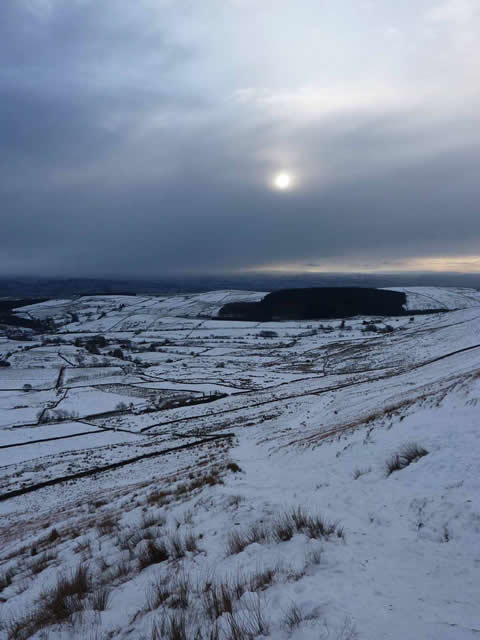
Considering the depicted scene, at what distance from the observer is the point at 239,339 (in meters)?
112

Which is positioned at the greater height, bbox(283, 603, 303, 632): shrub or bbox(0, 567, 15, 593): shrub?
bbox(283, 603, 303, 632): shrub

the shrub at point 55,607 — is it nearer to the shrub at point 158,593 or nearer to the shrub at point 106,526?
the shrub at point 158,593

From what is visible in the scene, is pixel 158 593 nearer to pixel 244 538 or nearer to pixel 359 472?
pixel 244 538

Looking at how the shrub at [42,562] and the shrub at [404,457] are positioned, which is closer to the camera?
the shrub at [42,562]

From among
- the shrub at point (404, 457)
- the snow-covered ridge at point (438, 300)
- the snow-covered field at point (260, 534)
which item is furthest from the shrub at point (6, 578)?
the snow-covered ridge at point (438, 300)

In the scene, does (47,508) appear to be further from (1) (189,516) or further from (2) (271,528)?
(2) (271,528)

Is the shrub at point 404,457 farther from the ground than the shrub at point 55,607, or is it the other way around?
the shrub at point 404,457

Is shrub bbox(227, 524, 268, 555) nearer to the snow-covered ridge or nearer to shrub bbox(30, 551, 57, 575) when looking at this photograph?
shrub bbox(30, 551, 57, 575)

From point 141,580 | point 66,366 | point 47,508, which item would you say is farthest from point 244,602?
point 66,366

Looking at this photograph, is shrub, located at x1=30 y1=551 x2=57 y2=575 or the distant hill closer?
shrub, located at x1=30 y1=551 x2=57 y2=575

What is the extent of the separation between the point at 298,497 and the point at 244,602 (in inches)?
187

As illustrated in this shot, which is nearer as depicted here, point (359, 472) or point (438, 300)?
point (359, 472)

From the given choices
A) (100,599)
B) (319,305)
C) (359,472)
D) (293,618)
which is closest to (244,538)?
(100,599)

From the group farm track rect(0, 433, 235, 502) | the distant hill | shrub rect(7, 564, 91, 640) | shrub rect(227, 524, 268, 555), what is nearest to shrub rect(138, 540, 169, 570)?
shrub rect(7, 564, 91, 640)
